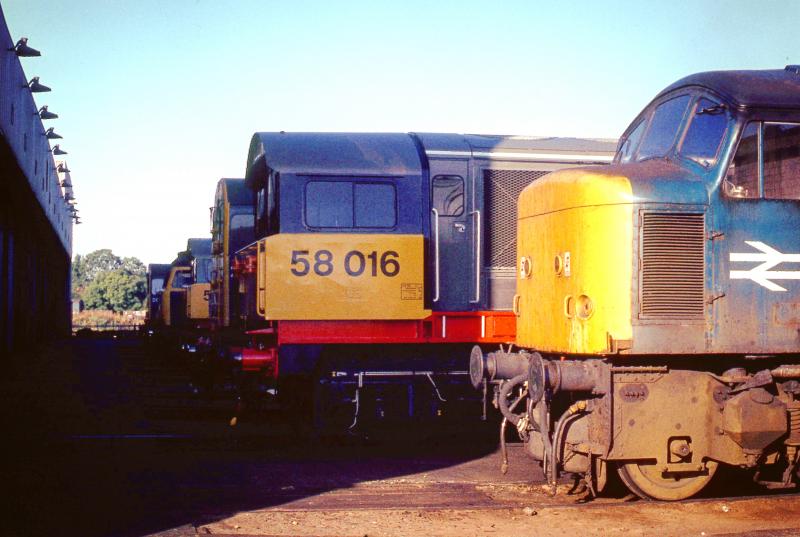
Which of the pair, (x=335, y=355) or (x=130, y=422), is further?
(x=130, y=422)

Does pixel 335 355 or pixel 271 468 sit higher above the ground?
pixel 335 355

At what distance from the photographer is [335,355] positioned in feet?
40.4

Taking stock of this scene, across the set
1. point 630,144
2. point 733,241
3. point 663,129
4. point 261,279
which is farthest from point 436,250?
point 733,241

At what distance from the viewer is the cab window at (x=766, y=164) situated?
27.1ft

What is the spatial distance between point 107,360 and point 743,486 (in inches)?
1033

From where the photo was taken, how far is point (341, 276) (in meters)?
12.2

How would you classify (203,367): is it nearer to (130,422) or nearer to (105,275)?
(130,422)

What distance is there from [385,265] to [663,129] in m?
4.19

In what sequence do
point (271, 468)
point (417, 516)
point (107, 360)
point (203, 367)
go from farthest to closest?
1. point (107, 360)
2. point (203, 367)
3. point (271, 468)
4. point (417, 516)

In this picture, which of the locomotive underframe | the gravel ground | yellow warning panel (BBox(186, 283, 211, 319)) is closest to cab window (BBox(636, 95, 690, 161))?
the locomotive underframe

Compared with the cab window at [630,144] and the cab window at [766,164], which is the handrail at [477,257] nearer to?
the cab window at [630,144]

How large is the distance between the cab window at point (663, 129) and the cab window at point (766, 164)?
2.33 ft

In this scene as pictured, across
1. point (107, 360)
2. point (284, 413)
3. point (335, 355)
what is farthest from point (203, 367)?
point (107, 360)

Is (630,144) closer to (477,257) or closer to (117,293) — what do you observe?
(477,257)
